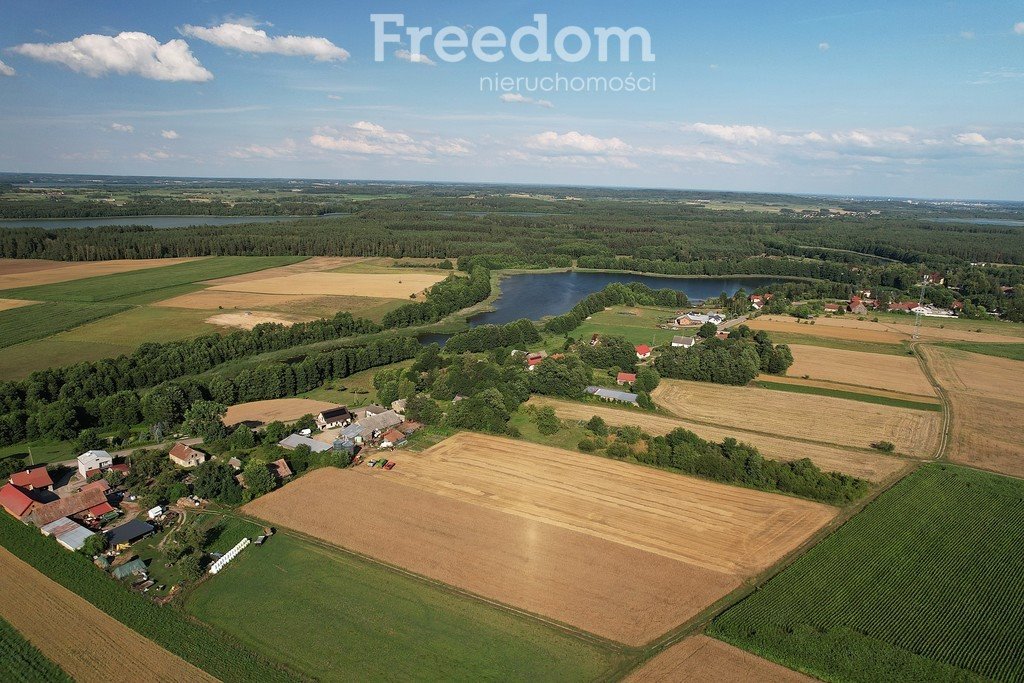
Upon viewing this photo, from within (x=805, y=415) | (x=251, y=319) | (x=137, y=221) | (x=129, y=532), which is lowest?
(x=129, y=532)

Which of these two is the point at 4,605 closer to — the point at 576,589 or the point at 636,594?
the point at 576,589

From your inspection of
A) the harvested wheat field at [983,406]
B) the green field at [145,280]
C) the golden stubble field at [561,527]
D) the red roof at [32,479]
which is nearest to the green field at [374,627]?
the golden stubble field at [561,527]

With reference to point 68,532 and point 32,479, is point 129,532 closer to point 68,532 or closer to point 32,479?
point 68,532

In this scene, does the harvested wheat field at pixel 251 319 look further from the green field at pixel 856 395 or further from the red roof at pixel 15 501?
the green field at pixel 856 395

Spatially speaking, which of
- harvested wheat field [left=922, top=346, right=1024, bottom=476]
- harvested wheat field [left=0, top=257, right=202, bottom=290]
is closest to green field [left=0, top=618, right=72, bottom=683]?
harvested wheat field [left=922, top=346, right=1024, bottom=476]

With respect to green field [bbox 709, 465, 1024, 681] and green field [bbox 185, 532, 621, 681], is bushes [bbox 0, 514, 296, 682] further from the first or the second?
green field [bbox 709, 465, 1024, 681]

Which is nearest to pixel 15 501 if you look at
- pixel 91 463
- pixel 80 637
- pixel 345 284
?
pixel 91 463
